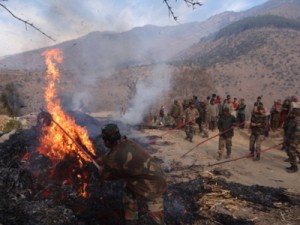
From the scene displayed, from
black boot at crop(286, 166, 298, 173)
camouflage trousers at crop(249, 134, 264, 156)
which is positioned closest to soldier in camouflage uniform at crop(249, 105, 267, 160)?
camouflage trousers at crop(249, 134, 264, 156)

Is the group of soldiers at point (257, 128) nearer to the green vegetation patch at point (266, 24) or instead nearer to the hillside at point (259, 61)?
the hillside at point (259, 61)

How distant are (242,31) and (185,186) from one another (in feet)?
313

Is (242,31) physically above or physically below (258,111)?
above

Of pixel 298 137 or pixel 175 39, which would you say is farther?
pixel 175 39

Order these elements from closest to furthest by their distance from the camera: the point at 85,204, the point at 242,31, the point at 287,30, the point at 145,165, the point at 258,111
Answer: the point at 145,165, the point at 85,204, the point at 258,111, the point at 287,30, the point at 242,31

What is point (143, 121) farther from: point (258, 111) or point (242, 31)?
point (242, 31)

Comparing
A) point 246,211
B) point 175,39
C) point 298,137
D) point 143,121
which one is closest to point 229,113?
point 298,137

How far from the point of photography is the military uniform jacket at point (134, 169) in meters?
4.42

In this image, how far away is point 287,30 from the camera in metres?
89.9

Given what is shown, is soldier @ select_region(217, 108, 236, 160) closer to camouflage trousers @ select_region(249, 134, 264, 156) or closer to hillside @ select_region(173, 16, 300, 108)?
camouflage trousers @ select_region(249, 134, 264, 156)

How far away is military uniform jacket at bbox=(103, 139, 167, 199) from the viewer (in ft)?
14.5

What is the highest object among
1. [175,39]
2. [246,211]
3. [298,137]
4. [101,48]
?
[175,39]

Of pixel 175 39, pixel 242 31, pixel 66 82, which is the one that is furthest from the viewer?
pixel 175 39

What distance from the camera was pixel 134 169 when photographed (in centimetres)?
443
